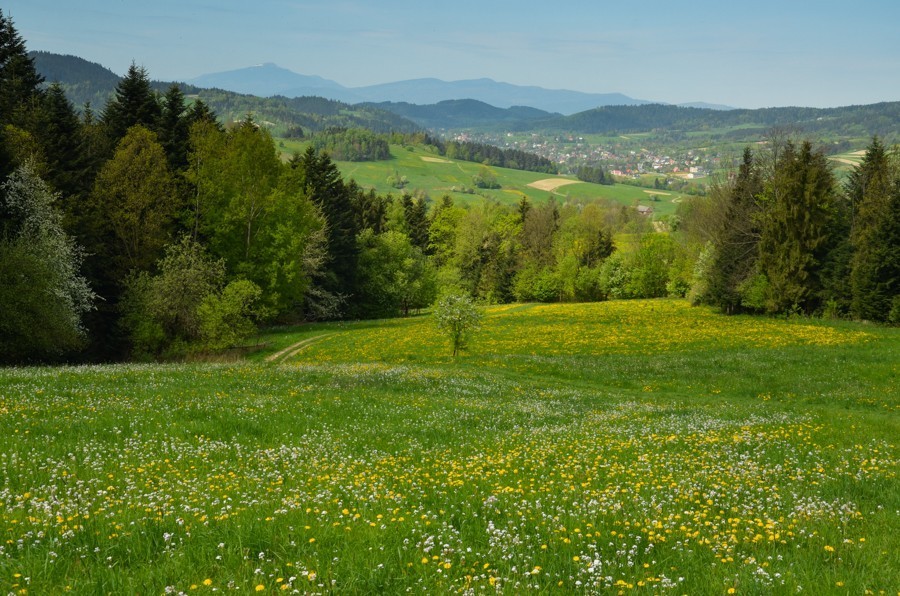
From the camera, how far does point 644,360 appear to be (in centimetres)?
4041

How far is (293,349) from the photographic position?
4912cm

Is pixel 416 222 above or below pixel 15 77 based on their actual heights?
below

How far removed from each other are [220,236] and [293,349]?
12075 mm

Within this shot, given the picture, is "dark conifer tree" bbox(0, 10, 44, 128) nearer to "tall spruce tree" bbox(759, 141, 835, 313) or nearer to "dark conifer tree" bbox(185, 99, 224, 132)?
"dark conifer tree" bbox(185, 99, 224, 132)

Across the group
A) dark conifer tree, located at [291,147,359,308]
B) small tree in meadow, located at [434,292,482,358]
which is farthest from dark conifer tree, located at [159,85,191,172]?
small tree in meadow, located at [434,292,482,358]

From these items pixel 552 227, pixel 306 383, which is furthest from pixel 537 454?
pixel 552 227

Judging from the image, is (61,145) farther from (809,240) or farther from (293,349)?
(809,240)

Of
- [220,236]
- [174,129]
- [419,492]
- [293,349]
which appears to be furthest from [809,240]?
[419,492]

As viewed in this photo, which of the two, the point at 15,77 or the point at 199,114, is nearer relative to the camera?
the point at 15,77

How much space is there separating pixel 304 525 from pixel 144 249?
43.8 metres

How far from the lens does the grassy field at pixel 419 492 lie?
220 inches

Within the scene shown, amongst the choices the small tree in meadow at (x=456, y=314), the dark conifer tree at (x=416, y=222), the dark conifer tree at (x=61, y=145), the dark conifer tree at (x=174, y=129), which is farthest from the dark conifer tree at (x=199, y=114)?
the dark conifer tree at (x=416, y=222)

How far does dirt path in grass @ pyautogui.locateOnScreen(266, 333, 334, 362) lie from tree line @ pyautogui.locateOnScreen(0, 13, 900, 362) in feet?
9.68

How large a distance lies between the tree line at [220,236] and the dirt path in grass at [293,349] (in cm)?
295
